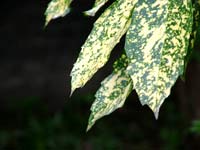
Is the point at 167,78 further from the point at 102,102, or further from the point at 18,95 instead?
the point at 18,95

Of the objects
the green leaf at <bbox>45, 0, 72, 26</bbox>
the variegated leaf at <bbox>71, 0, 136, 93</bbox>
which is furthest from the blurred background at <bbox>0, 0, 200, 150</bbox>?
the variegated leaf at <bbox>71, 0, 136, 93</bbox>

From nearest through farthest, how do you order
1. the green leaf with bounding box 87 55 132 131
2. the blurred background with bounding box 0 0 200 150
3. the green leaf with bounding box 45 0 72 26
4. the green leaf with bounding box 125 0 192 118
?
the green leaf with bounding box 125 0 192 118 → the green leaf with bounding box 87 55 132 131 → the green leaf with bounding box 45 0 72 26 → the blurred background with bounding box 0 0 200 150

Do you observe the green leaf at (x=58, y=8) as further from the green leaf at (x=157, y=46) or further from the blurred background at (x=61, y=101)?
the blurred background at (x=61, y=101)

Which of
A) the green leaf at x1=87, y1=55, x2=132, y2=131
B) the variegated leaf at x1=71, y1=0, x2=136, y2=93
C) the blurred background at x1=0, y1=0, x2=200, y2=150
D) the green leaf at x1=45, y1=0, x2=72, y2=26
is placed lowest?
the blurred background at x1=0, y1=0, x2=200, y2=150

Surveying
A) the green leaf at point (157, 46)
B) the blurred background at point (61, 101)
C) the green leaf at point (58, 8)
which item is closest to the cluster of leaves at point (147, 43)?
the green leaf at point (157, 46)

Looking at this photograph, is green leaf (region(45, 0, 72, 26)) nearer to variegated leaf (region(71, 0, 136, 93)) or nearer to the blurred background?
variegated leaf (region(71, 0, 136, 93))

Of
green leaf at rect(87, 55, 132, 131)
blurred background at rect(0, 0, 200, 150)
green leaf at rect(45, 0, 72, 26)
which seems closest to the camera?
green leaf at rect(87, 55, 132, 131)
